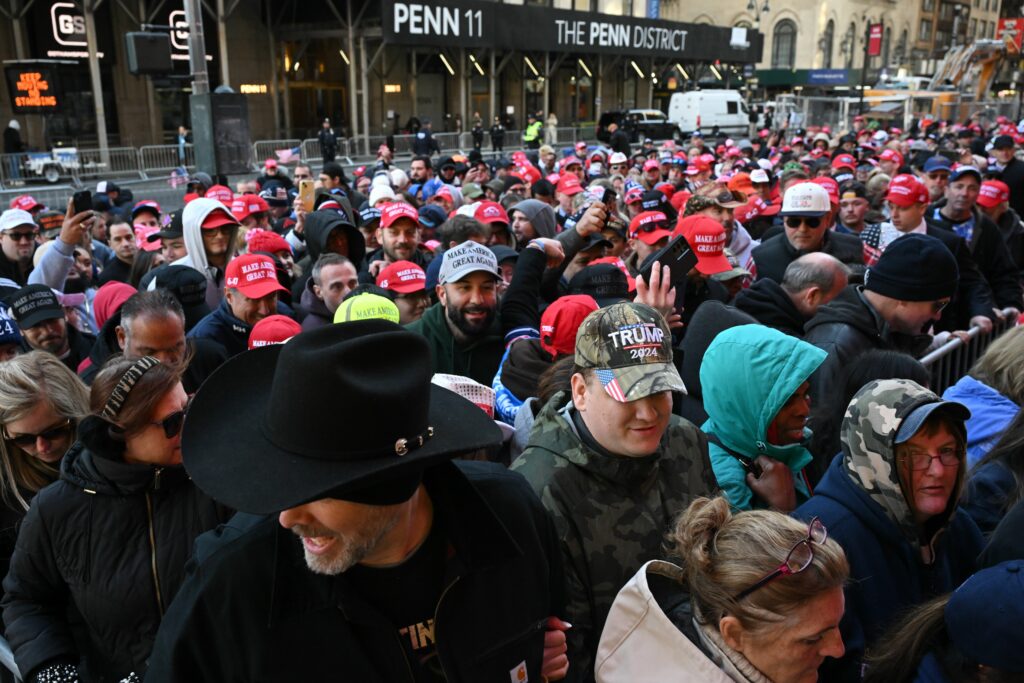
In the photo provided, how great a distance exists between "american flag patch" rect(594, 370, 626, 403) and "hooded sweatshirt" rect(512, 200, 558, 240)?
516 cm

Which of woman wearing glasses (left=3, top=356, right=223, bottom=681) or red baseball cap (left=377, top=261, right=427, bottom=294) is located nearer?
woman wearing glasses (left=3, top=356, right=223, bottom=681)

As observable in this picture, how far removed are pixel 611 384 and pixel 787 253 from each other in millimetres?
4279

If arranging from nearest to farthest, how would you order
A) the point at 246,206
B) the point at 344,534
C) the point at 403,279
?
the point at 344,534 < the point at 403,279 < the point at 246,206

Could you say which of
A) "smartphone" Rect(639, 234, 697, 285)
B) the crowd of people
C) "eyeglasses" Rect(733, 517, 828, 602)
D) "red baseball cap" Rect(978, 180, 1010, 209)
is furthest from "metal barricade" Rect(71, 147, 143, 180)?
"eyeglasses" Rect(733, 517, 828, 602)

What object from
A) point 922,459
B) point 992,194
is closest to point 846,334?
point 922,459

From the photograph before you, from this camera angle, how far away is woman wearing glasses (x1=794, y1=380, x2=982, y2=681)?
2461 mm

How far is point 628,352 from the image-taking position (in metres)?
2.66

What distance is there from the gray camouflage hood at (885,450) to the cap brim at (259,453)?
1391 mm

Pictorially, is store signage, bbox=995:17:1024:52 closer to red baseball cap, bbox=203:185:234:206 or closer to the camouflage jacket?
red baseball cap, bbox=203:185:234:206

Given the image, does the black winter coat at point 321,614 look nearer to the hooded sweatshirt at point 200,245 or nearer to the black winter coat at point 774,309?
the black winter coat at point 774,309

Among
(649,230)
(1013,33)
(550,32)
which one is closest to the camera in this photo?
(649,230)

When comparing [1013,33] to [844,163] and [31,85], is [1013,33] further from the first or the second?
[31,85]

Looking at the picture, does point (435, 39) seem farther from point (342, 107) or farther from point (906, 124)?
point (906, 124)

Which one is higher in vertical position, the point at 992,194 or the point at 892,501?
the point at 992,194
